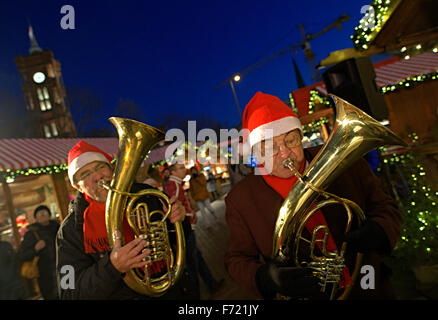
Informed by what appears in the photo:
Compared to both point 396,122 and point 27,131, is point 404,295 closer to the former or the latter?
point 396,122

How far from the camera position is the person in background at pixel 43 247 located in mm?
4059

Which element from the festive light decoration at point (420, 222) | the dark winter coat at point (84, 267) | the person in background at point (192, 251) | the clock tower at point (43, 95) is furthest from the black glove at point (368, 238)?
the clock tower at point (43, 95)

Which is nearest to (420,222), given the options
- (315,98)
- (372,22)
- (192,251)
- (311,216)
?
(311,216)

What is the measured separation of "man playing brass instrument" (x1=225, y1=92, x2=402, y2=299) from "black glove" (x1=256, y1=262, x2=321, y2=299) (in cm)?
8

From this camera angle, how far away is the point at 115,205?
1677 mm

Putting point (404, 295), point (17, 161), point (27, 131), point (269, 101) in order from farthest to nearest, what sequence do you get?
point (27, 131), point (17, 161), point (404, 295), point (269, 101)

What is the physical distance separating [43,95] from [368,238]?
42.8 meters

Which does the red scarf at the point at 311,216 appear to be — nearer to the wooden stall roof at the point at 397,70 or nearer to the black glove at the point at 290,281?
the black glove at the point at 290,281

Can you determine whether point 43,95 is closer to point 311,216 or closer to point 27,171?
point 27,171

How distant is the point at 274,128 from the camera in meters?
1.60

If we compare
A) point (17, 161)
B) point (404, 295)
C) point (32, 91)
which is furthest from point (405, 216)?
point (32, 91)

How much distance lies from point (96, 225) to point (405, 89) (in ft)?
29.8

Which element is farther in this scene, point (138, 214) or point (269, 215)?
point (138, 214)

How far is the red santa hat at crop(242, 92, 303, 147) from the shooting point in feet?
5.29
